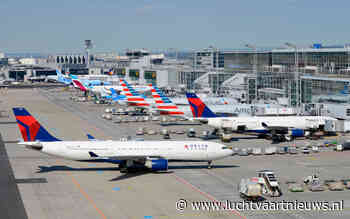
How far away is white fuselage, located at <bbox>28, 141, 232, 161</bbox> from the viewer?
5359 centimetres

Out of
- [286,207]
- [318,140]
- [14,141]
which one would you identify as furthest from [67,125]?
[286,207]

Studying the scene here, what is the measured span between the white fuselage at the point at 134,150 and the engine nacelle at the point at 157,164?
2.68ft

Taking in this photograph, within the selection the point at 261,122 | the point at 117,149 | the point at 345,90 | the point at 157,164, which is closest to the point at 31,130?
the point at 117,149

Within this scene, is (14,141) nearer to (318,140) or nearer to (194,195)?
(194,195)

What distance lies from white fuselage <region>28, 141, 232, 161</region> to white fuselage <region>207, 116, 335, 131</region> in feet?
71.1

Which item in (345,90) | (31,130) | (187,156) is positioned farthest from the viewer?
(345,90)

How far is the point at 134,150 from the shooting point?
54656 mm

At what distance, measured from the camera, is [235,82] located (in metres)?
149

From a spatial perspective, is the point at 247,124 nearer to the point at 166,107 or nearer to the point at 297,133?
the point at 297,133

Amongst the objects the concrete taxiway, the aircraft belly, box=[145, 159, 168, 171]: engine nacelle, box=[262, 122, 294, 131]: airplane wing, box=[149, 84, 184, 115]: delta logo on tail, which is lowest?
the concrete taxiway

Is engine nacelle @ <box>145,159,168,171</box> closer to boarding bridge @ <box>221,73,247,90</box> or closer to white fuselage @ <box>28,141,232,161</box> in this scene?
white fuselage @ <box>28,141,232,161</box>

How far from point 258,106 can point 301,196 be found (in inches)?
2377

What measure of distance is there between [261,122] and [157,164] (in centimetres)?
3013

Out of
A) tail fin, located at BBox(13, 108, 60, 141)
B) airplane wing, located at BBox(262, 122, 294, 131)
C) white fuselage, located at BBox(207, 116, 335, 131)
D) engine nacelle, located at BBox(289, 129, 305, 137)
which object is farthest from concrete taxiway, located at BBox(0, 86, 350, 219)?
engine nacelle, located at BBox(289, 129, 305, 137)
